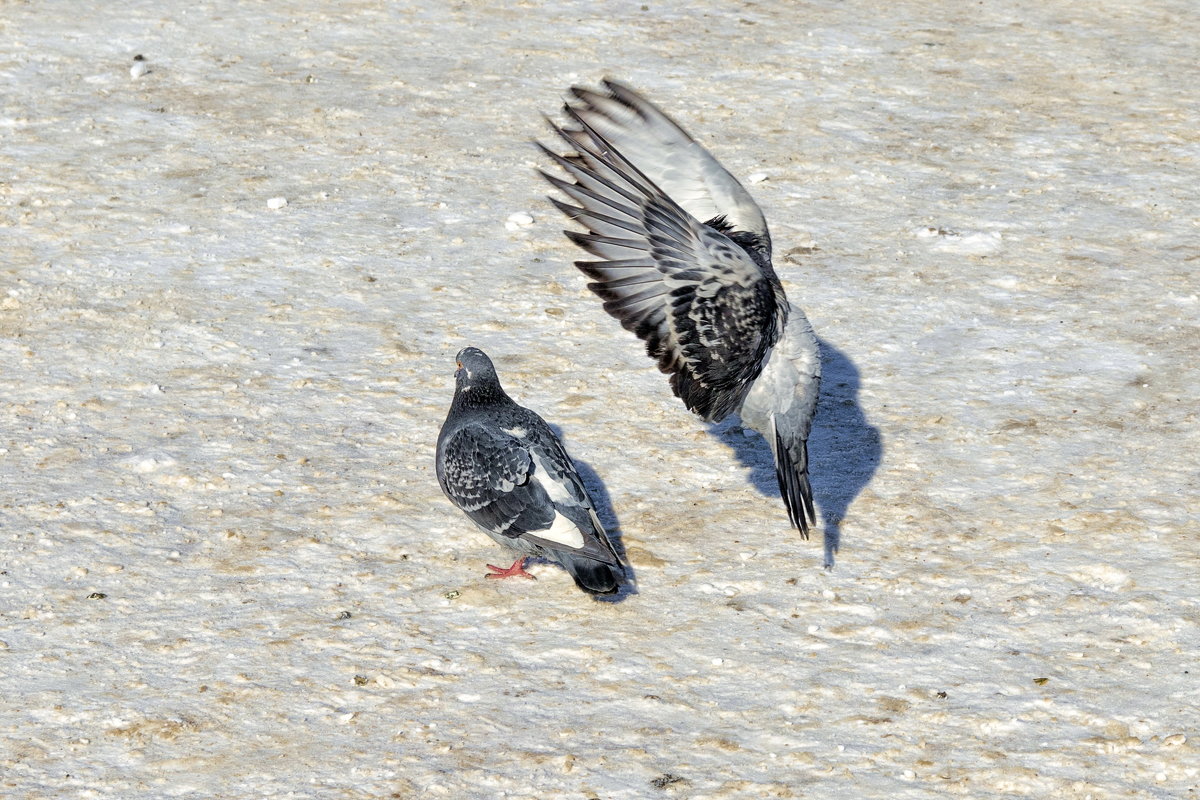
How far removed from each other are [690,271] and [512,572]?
4.93ft

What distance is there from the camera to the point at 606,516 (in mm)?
6824

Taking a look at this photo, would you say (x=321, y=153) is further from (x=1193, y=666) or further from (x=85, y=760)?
(x=1193, y=666)

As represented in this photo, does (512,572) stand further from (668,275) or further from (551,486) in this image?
(668,275)

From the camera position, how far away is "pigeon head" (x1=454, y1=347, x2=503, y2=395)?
6699mm

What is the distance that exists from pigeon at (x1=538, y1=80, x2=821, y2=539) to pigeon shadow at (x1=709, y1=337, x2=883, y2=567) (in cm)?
40

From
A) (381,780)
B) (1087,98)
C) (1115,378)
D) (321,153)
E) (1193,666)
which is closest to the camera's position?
(381,780)

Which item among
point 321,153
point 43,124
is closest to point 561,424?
point 321,153

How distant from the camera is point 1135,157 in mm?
10898

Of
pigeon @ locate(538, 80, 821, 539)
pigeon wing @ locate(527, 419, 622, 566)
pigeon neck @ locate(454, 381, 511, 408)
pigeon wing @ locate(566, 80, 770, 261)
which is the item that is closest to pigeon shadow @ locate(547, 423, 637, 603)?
pigeon wing @ locate(527, 419, 622, 566)

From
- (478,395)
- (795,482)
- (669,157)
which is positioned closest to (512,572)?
(478,395)

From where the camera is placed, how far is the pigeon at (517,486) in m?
6.03

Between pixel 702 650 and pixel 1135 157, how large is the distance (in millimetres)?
6797

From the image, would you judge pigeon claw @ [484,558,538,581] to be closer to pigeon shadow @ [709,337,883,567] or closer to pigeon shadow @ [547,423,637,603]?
pigeon shadow @ [547,423,637,603]

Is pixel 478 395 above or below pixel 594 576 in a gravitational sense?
above
